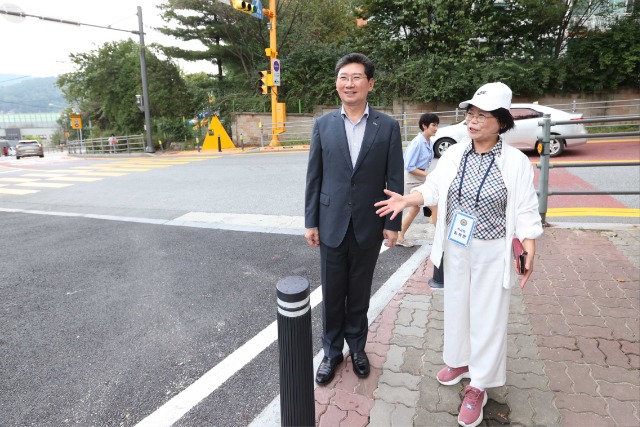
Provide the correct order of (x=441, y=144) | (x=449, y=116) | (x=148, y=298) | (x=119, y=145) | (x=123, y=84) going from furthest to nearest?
(x=123, y=84) < (x=119, y=145) < (x=449, y=116) < (x=441, y=144) < (x=148, y=298)

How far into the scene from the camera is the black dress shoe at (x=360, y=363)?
2.88 m

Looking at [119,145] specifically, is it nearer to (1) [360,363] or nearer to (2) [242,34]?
(2) [242,34]

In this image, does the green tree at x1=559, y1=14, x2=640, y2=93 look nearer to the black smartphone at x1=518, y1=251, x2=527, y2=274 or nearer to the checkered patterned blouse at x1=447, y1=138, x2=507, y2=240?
the checkered patterned blouse at x1=447, y1=138, x2=507, y2=240

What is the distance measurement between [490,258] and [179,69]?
99.6 ft

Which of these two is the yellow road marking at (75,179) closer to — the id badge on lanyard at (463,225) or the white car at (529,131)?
the white car at (529,131)

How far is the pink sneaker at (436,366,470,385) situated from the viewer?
2766 millimetres

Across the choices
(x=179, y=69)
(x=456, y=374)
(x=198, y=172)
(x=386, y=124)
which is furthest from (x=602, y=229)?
(x=179, y=69)

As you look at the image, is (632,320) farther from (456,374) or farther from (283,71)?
(283,71)

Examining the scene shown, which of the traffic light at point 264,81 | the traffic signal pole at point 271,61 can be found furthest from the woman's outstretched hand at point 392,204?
the traffic light at point 264,81

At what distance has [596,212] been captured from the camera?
666 cm

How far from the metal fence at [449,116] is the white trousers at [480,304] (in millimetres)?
16568

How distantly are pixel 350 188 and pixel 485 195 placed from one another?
787mm

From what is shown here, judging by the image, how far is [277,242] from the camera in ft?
19.8

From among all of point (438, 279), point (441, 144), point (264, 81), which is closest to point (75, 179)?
point (264, 81)
